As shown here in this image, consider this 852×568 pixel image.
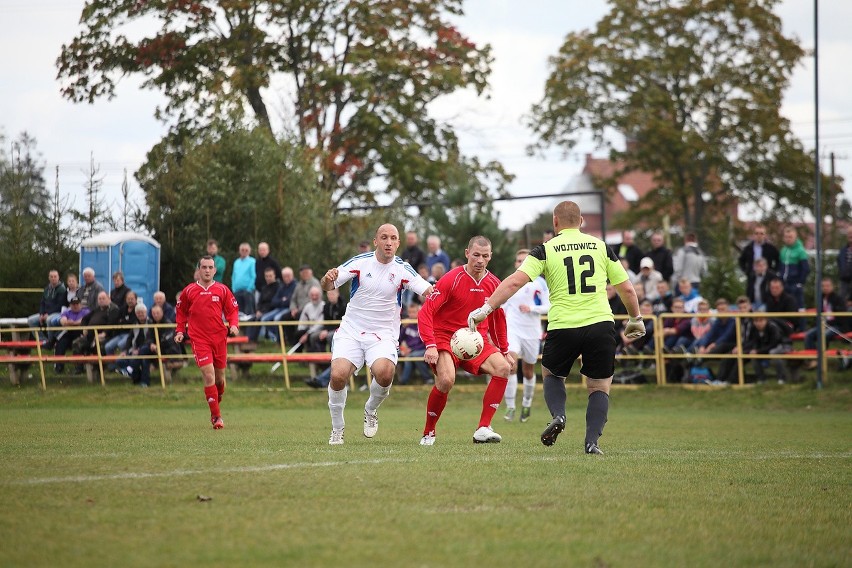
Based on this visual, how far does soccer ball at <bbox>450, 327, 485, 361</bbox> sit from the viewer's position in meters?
10.9

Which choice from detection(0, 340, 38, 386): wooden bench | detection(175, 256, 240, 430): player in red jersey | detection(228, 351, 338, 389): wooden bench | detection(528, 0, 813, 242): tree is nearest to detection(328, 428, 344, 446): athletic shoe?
detection(175, 256, 240, 430): player in red jersey

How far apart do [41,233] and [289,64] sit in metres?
9.35

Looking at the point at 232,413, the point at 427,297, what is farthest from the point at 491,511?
the point at 232,413

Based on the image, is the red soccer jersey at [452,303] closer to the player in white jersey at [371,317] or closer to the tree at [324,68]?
the player in white jersey at [371,317]

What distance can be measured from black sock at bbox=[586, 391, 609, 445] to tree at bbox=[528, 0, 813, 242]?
32218mm

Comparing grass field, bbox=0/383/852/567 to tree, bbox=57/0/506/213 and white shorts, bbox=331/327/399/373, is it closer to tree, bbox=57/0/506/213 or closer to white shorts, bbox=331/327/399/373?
white shorts, bbox=331/327/399/373

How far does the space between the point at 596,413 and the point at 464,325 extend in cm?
229

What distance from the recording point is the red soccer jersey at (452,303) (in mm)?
11750

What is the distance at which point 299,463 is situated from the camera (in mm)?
9055

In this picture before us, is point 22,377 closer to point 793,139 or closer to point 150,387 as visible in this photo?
point 150,387

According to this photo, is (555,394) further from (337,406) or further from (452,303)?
(337,406)

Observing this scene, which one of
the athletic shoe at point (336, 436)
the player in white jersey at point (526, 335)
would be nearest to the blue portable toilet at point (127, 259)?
the player in white jersey at point (526, 335)

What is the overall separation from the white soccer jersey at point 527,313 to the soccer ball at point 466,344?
21.1 ft

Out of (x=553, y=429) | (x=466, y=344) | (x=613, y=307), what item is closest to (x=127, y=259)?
(x=613, y=307)
